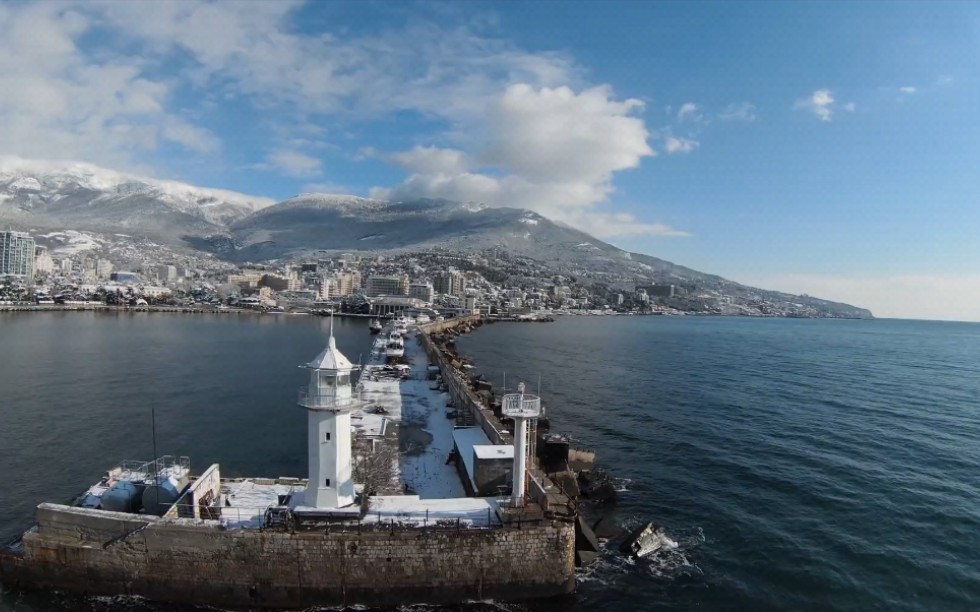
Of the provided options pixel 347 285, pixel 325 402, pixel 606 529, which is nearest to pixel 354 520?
pixel 325 402

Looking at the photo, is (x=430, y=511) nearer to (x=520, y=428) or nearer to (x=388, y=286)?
(x=520, y=428)

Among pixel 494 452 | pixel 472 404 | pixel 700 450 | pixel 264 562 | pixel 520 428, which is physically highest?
pixel 520 428

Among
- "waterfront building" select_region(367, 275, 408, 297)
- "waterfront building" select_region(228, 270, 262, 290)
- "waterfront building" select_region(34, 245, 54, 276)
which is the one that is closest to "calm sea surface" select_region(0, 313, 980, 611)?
"waterfront building" select_region(367, 275, 408, 297)

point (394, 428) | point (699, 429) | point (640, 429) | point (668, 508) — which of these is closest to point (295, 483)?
point (394, 428)

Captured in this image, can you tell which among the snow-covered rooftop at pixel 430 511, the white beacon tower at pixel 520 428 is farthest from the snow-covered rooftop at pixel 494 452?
the white beacon tower at pixel 520 428

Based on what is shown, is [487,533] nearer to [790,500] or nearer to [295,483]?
[295,483]

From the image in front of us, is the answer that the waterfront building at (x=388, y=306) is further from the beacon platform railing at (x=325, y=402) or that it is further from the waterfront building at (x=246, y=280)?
the beacon platform railing at (x=325, y=402)

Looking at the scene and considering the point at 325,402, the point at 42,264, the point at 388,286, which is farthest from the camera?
the point at 42,264
